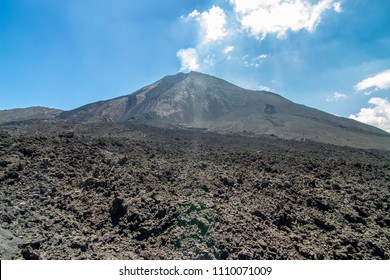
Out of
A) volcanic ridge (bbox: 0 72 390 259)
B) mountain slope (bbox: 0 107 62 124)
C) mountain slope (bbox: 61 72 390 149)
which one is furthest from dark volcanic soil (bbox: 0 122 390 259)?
mountain slope (bbox: 0 107 62 124)

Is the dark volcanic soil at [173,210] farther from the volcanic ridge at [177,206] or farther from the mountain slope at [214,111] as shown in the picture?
the mountain slope at [214,111]

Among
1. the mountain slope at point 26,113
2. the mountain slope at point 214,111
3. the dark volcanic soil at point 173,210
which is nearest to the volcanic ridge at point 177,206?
the dark volcanic soil at point 173,210

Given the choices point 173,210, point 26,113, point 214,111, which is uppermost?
point 214,111

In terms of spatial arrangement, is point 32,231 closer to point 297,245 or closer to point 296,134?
point 297,245

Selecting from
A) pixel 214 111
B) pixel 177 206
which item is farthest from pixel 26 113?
pixel 177 206

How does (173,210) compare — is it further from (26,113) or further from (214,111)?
(214,111)
